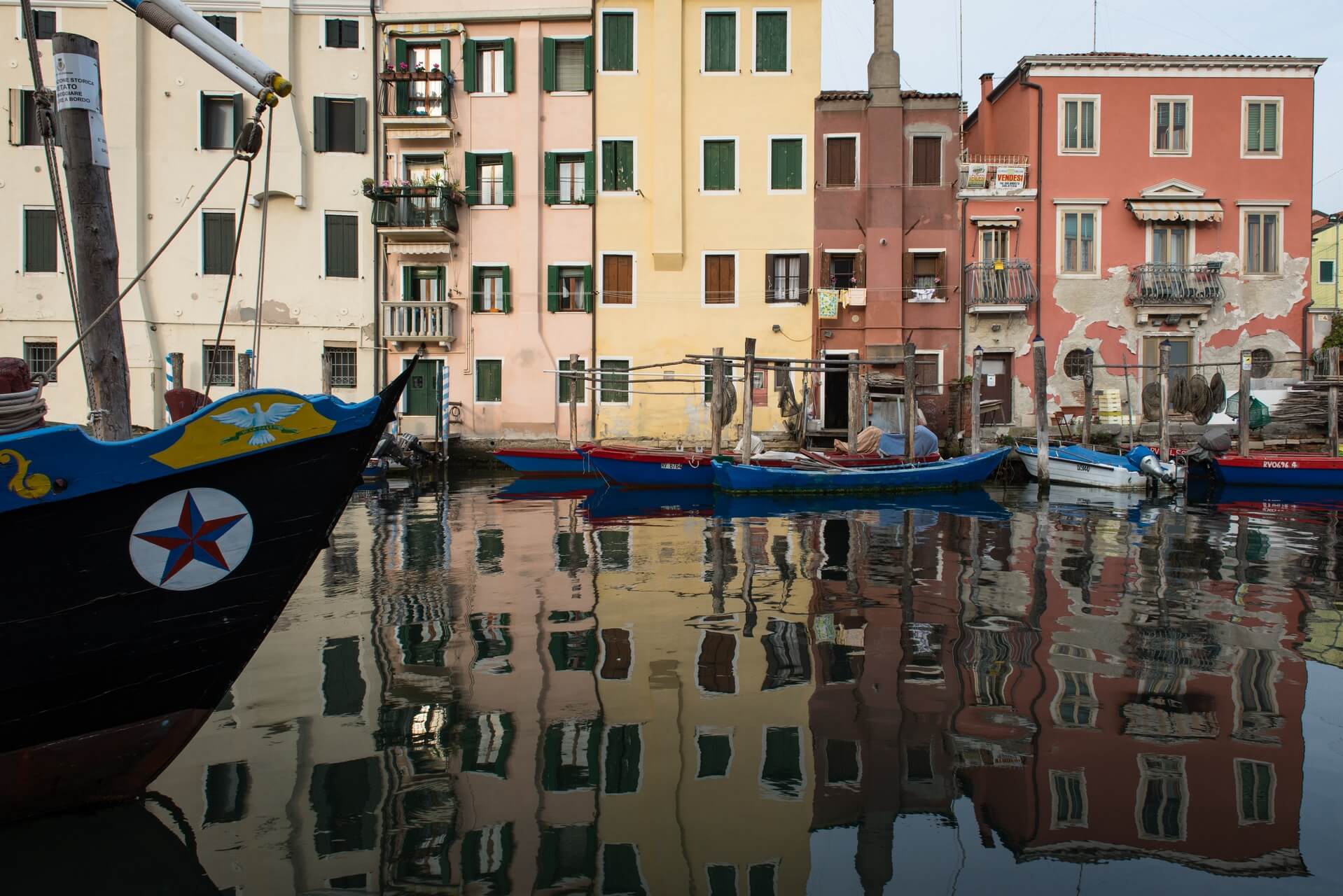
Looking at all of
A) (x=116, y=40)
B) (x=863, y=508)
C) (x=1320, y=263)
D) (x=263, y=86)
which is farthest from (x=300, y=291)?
(x=1320, y=263)

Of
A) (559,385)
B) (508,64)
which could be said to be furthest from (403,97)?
(559,385)

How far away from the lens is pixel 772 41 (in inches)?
1069

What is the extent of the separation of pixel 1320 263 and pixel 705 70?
25170 millimetres

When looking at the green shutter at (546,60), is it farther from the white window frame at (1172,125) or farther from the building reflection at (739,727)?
the building reflection at (739,727)

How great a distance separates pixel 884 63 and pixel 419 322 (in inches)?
561

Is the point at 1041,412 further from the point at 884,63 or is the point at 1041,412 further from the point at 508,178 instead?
the point at 508,178

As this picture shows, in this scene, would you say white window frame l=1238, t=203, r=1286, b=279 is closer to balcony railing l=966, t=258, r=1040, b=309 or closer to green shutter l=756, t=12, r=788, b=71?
balcony railing l=966, t=258, r=1040, b=309

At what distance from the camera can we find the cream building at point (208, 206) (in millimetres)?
26078

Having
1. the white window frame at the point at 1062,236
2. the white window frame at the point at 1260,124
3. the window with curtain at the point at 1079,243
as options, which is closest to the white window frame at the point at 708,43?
the white window frame at the point at 1062,236

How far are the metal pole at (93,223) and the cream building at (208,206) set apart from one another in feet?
73.0

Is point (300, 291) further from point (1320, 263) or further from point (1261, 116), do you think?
point (1320, 263)

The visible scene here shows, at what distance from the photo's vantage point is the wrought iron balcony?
85.9 ft

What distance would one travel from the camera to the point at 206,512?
4.13 meters

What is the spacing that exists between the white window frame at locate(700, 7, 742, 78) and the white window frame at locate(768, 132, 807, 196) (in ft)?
6.73
